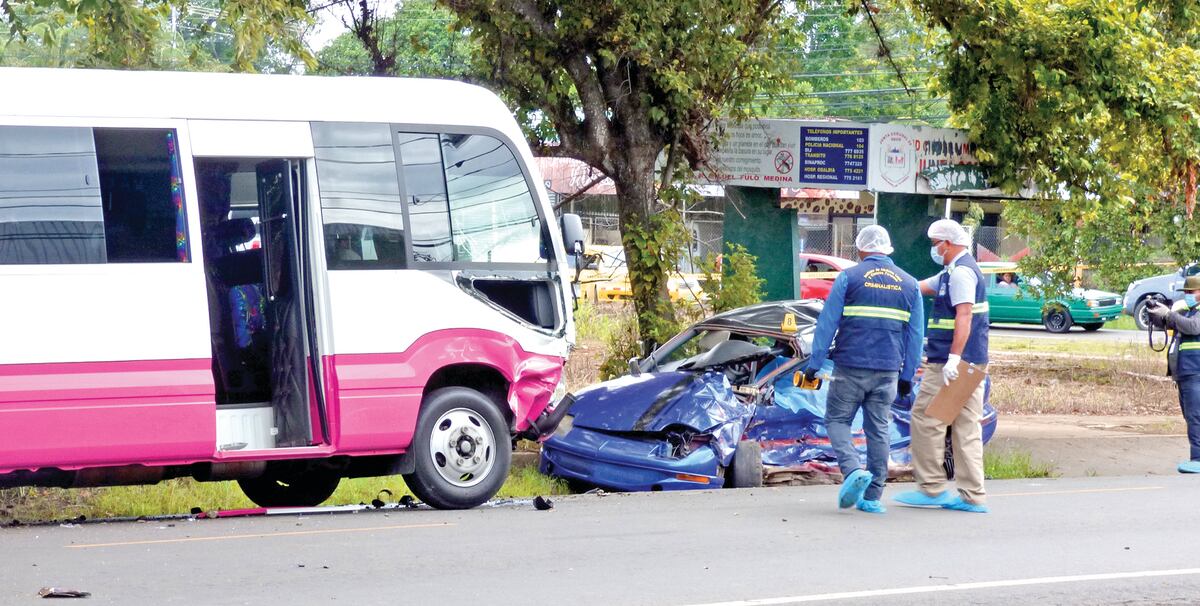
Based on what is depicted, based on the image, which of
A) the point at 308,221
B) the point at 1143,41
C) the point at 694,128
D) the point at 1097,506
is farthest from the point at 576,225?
the point at 1143,41

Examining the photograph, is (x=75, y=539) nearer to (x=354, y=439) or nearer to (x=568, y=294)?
(x=354, y=439)

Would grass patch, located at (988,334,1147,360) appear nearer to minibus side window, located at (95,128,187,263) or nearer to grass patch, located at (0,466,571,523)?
Answer: grass patch, located at (0,466,571,523)

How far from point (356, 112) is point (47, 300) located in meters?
2.23

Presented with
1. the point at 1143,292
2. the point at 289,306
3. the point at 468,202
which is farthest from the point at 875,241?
the point at 1143,292

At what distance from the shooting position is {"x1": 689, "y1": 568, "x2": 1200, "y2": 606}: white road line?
21.2 feet

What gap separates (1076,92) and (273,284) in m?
8.45

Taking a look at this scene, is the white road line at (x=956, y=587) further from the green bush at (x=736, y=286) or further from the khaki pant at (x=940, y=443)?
the green bush at (x=736, y=286)

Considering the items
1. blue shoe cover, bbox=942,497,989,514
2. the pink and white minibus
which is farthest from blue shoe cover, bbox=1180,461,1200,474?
the pink and white minibus

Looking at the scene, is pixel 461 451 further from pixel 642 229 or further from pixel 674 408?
pixel 642 229

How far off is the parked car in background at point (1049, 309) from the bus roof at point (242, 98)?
74.2 feet

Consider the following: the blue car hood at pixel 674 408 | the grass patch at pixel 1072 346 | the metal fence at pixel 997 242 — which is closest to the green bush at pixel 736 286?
the blue car hood at pixel 674 408

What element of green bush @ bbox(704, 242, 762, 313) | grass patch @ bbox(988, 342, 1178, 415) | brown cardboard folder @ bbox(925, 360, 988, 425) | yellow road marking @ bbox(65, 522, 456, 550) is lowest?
grass patch @ bbox(988, 342, 1178, 415)

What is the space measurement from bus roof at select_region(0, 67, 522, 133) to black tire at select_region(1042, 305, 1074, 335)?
24.4m

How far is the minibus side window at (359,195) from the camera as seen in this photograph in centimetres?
875
